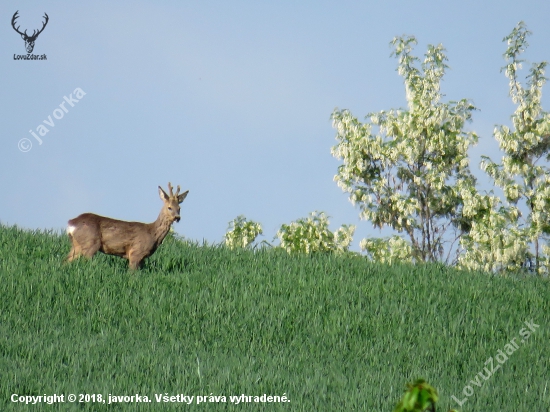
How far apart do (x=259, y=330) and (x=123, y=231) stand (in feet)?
8.88

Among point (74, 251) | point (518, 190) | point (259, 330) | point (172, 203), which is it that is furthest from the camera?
point (518, 190)

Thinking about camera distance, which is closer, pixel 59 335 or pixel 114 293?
pixel 59 335

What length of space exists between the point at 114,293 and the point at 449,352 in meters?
5.35

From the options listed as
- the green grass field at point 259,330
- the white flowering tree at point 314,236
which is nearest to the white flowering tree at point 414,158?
the white flowering tree at point 314,236

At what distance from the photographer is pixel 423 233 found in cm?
2381

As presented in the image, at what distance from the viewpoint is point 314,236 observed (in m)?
22.4

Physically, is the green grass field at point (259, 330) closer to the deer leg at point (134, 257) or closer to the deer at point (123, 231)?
the deer leg at point (134, 257)

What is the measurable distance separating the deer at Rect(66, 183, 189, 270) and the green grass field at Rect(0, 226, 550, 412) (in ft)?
2.40

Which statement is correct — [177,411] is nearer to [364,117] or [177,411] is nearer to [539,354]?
[539,354]

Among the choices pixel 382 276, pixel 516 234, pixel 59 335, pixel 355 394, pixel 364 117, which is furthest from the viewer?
pixel 364 117

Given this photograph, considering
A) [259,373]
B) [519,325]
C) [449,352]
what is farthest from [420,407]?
[519,325]

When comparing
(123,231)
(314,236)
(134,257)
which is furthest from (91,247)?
(314,236)

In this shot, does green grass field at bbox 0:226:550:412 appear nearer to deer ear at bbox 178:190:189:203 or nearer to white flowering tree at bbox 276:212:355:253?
deer ear at bbox 178:190:189:203

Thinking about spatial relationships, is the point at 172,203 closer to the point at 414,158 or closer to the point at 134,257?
the point at 134,257
